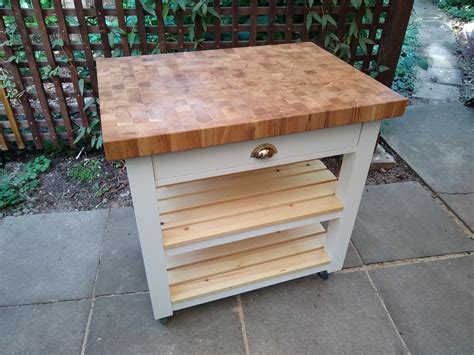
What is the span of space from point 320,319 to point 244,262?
404mm

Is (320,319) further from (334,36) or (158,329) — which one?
(334,36)

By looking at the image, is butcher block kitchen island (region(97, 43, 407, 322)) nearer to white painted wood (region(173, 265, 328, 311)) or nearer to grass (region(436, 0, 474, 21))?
white painted wood (region(173, 265, 328, 311))

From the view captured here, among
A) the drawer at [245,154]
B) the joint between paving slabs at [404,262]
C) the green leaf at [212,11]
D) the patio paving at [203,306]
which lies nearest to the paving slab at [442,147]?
the joint between paving slabs at [404,262]

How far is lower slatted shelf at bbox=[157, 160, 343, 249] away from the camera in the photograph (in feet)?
→ 4.37

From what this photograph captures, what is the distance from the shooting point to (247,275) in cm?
155

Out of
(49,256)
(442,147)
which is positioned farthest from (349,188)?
(442,147)

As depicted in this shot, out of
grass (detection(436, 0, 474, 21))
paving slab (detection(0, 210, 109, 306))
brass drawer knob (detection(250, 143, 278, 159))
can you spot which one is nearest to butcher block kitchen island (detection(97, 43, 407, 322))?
brass drawer knob (detection(250, 143, 278, 159))

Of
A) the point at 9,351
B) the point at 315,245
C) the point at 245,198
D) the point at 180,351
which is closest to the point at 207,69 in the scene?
the point at 245,198

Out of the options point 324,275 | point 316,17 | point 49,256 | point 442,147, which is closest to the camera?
point 324,275

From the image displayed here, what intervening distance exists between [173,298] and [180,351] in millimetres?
206

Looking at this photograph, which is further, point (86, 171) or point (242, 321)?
point (86, 171)

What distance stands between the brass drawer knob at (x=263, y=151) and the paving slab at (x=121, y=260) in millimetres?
908

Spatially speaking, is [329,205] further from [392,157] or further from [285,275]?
[392,157]

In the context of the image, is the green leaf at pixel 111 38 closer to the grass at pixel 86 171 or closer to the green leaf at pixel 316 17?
the grass at pixel 86 171
